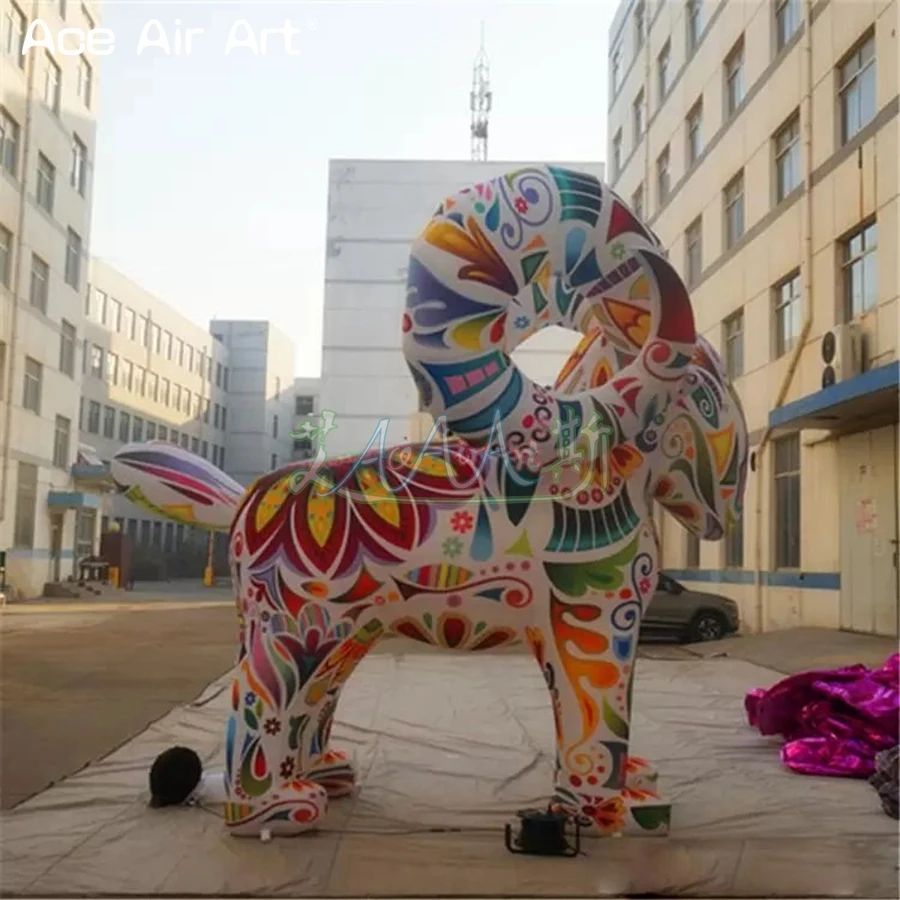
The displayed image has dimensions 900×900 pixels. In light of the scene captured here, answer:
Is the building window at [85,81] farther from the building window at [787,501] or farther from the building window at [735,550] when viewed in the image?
the building window at [787,501]

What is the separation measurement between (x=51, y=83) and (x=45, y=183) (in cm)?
222

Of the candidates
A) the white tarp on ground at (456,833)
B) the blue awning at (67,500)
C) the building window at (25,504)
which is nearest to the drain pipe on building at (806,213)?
the white tarp on ground at (456,833)

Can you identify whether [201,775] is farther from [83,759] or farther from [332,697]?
[83,759]

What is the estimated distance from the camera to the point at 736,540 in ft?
51.2

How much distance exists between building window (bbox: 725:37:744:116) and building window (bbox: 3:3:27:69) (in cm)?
1333

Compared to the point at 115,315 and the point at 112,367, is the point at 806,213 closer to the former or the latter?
the point at 112,367

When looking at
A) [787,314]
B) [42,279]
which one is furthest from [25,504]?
[787,314]

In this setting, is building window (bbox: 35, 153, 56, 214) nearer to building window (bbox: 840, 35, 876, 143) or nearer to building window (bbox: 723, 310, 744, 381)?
building window (bbox: 723, 310, 744, 381)

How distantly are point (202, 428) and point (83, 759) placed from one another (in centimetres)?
3740

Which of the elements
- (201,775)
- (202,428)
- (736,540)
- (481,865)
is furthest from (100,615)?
(202,428)

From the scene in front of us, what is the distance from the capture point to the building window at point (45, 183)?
21.8 metres

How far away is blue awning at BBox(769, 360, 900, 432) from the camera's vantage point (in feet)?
33.0

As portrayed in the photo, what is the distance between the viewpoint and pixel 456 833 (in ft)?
12.3

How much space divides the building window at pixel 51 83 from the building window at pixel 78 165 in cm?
135
